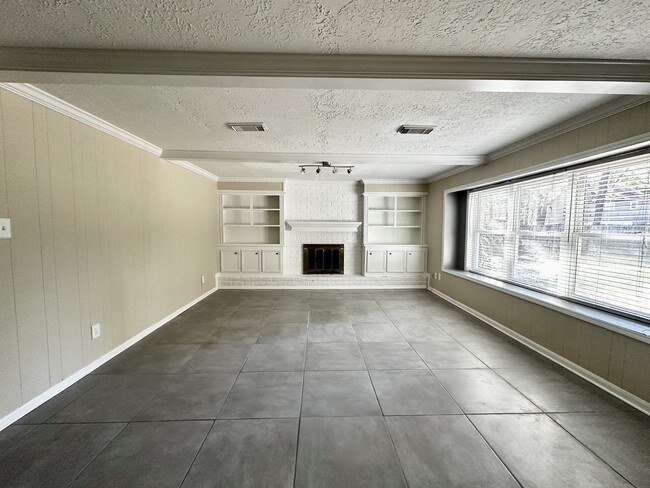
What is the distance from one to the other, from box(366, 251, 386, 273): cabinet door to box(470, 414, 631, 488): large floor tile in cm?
396

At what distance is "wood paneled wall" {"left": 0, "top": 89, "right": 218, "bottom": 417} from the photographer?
179 centimetres

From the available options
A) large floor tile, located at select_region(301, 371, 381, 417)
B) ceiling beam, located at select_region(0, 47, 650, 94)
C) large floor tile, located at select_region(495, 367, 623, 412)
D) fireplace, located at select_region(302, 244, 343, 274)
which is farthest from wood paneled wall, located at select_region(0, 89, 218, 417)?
large floor tile, located at select_region(495, 367, 623, 412)

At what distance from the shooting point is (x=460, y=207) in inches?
195

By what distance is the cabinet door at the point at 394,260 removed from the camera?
5.77 m

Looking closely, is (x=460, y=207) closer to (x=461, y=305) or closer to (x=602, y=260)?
(x=461, y=305)

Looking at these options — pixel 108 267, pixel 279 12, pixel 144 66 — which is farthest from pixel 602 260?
pixel 108 267

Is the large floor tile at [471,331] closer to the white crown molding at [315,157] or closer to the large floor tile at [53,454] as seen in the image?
the white crown molding at [315,157]

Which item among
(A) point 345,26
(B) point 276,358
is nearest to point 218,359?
(B) point 276,358

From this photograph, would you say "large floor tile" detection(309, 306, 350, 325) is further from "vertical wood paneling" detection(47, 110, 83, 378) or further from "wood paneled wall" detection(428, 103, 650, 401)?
"vertical wood paneling" detection(47, 110, 83, 378)

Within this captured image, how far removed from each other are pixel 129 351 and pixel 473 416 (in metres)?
3.33

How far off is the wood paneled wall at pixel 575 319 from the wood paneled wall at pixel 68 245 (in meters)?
4.53

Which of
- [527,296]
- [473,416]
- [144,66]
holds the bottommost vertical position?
[473,416]

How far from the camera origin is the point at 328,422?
5.90ft

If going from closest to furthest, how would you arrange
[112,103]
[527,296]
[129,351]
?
[112,103] → [129,351] → [527,296]
